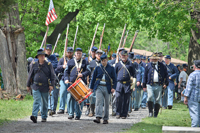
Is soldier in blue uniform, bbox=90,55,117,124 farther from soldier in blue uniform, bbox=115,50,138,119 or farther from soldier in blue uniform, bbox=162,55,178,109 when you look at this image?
soldier in blue uniform, bbox=162,55,178,109

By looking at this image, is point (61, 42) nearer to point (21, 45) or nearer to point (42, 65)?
point (21, 45)

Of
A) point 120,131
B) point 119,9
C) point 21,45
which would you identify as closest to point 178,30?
point 119,9

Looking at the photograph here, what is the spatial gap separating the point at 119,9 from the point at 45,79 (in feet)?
56.6

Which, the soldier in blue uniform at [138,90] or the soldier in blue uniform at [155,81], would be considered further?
the soldier in blue uniform at [138,90]

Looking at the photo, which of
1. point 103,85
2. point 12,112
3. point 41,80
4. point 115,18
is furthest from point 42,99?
point 115,18

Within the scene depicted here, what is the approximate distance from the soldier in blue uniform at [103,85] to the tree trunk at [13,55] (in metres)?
8.96

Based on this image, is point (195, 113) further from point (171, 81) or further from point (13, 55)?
point (13, 55)

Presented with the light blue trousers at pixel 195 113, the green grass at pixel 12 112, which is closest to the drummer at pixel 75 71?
the green grass at pixel 12 112

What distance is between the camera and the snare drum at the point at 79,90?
1175cm

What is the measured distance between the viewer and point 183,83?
66.4 ft

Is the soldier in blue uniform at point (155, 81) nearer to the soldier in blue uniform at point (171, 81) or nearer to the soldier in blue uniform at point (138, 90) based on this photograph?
the soldier in blue uniform at point (138, 90)

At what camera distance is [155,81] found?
1287 cm

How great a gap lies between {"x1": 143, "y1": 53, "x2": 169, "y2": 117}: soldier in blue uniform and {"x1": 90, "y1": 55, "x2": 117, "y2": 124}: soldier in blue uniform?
1.91 metres

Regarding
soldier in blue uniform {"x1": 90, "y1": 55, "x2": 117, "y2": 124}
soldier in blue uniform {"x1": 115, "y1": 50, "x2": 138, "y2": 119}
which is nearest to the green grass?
soldier in blue uniform {"x1": 90, "y1": 55, "x2": 117, "y2": 124}
